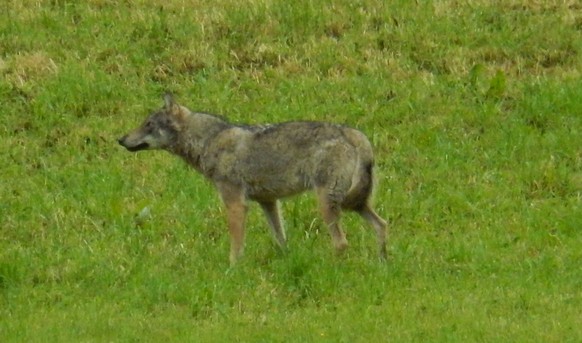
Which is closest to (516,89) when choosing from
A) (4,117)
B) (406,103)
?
(406,103)

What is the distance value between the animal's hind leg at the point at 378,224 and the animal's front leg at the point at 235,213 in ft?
3.46

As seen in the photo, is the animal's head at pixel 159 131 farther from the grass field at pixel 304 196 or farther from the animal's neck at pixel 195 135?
the grass field at pixel 304 196

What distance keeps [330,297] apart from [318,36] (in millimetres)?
7792

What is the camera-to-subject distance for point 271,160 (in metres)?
12.8

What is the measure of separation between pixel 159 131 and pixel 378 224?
2.37m

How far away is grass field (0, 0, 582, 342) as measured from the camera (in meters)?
11.0

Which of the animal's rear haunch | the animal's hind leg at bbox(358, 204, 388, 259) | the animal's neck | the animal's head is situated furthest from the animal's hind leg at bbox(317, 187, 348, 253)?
the animal's head

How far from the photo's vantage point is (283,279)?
11609 millimetres

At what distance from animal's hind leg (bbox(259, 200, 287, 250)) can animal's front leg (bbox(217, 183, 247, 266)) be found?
0.26 metres

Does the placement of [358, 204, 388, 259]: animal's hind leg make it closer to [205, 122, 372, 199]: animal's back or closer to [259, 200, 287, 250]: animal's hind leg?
[205, 122, 372, 199]: animal's back

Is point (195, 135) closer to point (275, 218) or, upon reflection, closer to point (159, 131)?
point (159, 131)

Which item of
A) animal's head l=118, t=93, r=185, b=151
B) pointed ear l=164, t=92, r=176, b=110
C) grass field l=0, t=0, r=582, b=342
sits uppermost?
pointed ear l=164, t=92, r=176, b=110

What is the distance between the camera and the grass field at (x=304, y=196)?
1095 cm

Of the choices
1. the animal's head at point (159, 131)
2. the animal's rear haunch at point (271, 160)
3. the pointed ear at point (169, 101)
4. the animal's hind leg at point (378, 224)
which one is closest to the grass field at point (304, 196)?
the animal's hind leg at point (378, 224)
